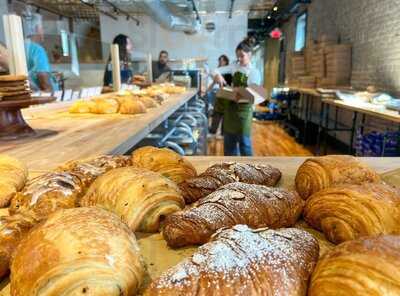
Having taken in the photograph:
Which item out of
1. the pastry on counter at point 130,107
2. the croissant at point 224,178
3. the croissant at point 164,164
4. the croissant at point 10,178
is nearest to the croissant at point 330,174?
the croissant at point 224,178

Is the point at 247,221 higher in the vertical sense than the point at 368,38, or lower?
lower

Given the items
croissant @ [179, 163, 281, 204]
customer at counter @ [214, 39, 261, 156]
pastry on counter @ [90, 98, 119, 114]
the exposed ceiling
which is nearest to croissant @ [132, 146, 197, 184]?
croissant @ [179, 163, 281, 204]

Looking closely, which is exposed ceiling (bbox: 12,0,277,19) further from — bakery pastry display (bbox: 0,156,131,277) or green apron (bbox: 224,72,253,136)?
bakery pastry display (bbox: 0,156,131,277)

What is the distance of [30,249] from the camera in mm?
430

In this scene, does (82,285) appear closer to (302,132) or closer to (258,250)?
(258,250)

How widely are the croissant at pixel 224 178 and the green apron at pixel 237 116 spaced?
228 cm

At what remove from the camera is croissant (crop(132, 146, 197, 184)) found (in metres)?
0.81

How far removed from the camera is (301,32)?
9258 mm

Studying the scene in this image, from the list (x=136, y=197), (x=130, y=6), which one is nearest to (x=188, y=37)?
(x=130, y=6)

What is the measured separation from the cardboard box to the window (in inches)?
260


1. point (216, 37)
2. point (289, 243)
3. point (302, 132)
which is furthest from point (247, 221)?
point (216, 37)

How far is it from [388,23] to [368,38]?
62 centimetres

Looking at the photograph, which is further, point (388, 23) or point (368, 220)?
point (388, 23)

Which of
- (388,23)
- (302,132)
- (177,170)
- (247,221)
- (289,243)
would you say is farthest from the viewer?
(302,132)
